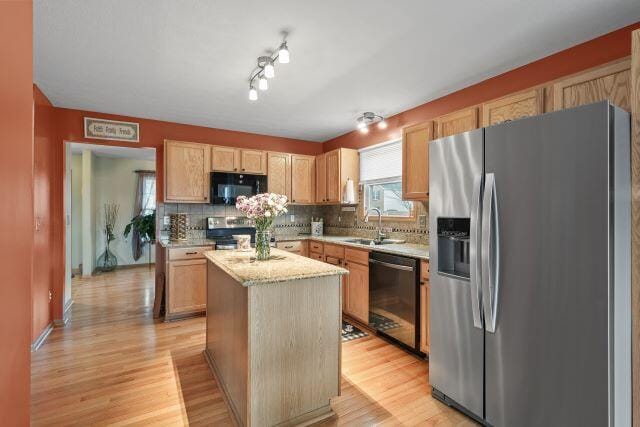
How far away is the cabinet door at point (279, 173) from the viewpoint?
4.59m

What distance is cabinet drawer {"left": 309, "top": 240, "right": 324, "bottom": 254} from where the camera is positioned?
418 cm

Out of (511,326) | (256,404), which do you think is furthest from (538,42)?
(256,404)

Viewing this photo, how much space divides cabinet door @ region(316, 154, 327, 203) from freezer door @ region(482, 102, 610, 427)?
306 cm

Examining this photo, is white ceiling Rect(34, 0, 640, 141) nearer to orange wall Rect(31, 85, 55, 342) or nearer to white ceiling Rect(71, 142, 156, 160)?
orange wall Rect(31, 85, 55, 342)

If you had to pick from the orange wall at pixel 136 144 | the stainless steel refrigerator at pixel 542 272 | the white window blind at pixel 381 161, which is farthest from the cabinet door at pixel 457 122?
the orange wall at pixel 136 144

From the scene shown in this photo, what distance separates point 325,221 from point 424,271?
2.80 meters

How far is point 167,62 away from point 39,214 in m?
2.06

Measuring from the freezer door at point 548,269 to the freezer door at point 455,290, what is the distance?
3.3 inches

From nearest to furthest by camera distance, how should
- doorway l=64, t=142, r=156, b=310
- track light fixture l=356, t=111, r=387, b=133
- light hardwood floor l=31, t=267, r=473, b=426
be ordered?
light hardwood floor l=31, t=267, r=473, b=426, track light fixture l=356, t=111, r=387, b=133, doorway l=64, t=142, r=156, b=310

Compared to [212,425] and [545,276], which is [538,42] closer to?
[545,276]

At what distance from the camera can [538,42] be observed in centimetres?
223

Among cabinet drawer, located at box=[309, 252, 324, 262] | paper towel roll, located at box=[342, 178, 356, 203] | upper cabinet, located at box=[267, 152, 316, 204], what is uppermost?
upper cabinet, located at box=[267, 152, 316, 204]

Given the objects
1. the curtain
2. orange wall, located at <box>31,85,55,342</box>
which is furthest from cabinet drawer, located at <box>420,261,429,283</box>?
the curtain

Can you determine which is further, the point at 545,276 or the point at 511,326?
the point at 511,326
